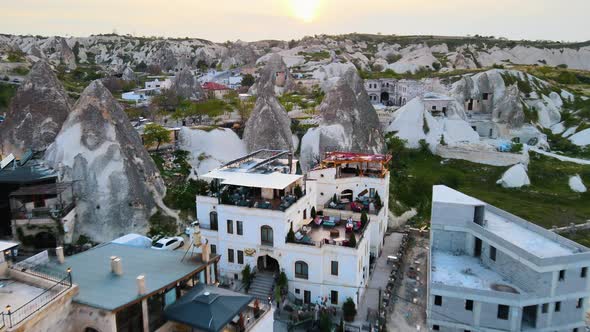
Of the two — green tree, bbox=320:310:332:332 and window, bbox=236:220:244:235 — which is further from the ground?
window, bbox=236:220:244:235

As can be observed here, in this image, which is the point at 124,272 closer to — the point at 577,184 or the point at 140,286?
the point at 140,286

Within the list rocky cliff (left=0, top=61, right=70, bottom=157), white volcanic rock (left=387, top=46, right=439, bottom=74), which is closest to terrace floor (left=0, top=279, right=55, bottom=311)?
rocky cliff (left=0, top=61, right=70, bottom=157)

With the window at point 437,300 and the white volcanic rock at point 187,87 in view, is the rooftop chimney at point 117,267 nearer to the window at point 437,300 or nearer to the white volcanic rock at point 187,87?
the window at point 437,300

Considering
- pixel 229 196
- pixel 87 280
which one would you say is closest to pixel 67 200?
pixel 229 196

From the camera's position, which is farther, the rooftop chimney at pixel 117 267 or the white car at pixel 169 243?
the white car at pixel 169 243

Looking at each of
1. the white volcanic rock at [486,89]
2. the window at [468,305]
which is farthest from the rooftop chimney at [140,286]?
the white volcanic rock at [486,89]

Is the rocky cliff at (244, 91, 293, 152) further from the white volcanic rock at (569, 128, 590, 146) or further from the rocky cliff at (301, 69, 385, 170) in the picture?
the white volcanic rock at (569, 128, 590, 146)

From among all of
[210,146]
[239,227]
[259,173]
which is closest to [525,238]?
[259,173]
